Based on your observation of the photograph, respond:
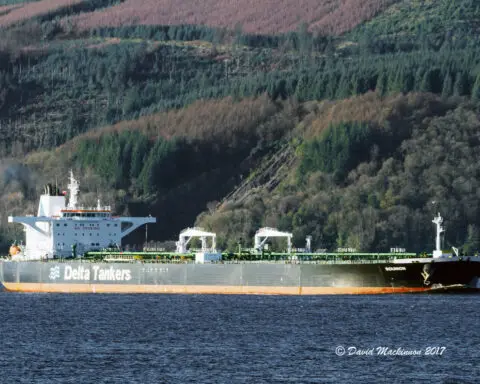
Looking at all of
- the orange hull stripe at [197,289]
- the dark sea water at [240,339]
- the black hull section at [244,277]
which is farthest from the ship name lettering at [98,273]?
the dark sea water at [240,339]

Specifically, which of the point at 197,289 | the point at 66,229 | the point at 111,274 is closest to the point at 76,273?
the point at 111,274

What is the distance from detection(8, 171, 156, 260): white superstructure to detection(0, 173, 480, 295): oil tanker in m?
0.09

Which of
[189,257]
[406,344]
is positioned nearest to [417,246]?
[189,257]

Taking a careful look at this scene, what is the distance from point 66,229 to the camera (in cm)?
13175

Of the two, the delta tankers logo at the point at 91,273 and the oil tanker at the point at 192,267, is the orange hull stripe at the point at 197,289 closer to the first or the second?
the oil tanker at the point at 192,267

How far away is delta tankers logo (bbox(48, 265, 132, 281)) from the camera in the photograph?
406ft

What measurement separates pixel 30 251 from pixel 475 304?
45.7 metres

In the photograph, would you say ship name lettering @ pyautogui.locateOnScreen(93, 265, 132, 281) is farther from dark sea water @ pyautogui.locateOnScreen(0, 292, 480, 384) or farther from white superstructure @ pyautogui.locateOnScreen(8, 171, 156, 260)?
dark sea water @ pyautogui.locateOnScreen(0, 292, 480, 384)

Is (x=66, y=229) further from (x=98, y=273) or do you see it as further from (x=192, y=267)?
(x=192, y=267)

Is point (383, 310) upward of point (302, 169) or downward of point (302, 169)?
downward

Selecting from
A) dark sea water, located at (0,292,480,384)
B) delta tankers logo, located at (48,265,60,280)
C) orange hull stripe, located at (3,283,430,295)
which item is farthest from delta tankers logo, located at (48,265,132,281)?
dark sea water, located at (0,292,480,384)

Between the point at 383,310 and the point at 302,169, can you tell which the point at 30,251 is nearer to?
the point at 383,310

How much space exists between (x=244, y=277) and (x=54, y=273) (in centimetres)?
1918

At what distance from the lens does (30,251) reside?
134 metres
